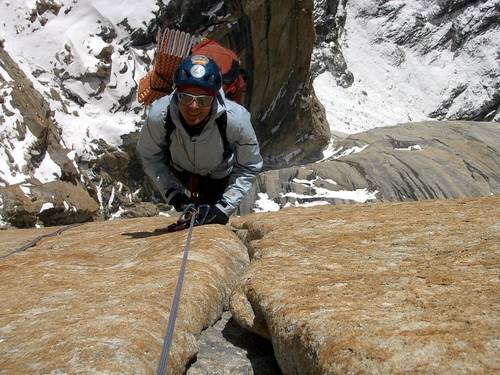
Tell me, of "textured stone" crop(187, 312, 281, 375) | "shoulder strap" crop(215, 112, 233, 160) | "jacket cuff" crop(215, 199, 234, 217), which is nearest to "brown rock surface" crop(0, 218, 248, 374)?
"textured stone" crop(187, 312, 281, 375)

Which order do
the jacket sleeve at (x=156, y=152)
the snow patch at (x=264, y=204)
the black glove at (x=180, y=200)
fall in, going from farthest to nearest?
the snow patch at (x=264, y=204), the black glove at (x=180, y=200), the jacket sleeve at (x=156, y=152)

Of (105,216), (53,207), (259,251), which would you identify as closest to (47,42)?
(105,216)

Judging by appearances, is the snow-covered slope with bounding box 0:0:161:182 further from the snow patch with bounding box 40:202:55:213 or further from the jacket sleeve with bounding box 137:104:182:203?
the jacket sleeve with bounding box 137:104:182:203

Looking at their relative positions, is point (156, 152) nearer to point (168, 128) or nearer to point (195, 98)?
point (168, 128)

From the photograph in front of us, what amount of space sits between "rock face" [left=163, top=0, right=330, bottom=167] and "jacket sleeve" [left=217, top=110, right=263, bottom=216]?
22.0 meters

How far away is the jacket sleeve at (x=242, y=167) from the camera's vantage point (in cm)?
546

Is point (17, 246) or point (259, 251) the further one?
point (17, 246)

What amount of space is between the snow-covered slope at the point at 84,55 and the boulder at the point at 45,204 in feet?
18.5

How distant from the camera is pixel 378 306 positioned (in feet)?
8.17

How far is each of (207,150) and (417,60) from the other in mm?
58718

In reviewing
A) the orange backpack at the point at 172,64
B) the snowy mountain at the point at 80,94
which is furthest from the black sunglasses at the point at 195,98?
the snowy mountain at the point at 80,94

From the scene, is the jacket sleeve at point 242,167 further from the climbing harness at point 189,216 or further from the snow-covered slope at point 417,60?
the snow-covered slope at point 417,60

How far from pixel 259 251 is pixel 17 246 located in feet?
9.72

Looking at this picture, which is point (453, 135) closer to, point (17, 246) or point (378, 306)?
point (17, 246)
